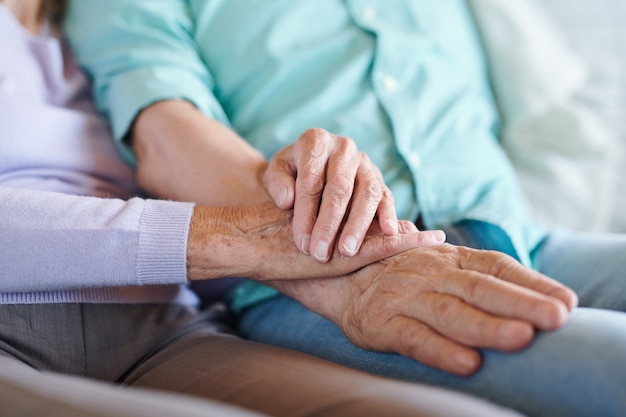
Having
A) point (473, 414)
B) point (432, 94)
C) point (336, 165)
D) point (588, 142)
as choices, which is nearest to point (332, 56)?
point (432, 94)

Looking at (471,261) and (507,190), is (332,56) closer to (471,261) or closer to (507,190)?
(507,190)

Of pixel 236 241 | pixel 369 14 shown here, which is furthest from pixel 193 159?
pixel 369 14

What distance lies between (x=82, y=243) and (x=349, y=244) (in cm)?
34

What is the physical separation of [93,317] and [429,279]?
0.47 metres

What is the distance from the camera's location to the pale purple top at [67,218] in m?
0.80

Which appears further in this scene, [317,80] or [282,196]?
[317,80]

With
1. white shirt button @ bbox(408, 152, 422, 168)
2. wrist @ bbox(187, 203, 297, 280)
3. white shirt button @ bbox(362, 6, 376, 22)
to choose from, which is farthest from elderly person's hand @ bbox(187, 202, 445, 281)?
white shirt button @ bbox(362, 6, 376, 22)

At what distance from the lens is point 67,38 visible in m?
1.19

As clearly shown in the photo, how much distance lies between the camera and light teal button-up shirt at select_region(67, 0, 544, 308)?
3.47ft

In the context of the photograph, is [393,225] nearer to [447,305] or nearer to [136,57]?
[447,305]

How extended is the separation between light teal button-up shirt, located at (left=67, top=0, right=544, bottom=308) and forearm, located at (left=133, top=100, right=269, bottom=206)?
0.10ft

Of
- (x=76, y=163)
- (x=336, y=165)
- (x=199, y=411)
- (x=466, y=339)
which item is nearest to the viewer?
(x=199, y=411)

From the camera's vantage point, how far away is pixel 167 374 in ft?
2.52

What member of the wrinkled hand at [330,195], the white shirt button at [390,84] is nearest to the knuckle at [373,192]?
the wrinkled hand at [330,195]
